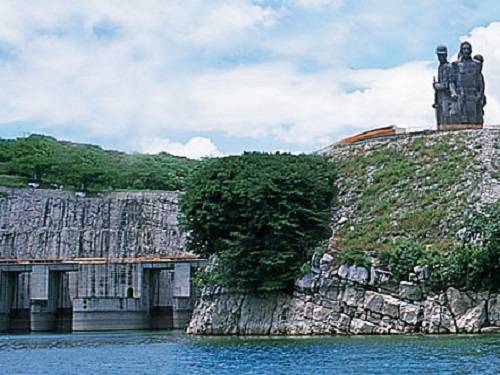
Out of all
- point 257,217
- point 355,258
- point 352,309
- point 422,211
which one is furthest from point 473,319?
point 257,217

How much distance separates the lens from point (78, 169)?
13062cm

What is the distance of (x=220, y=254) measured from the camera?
71.0m

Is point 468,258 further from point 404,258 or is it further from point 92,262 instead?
point 92,262

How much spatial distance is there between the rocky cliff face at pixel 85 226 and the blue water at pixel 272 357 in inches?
1871

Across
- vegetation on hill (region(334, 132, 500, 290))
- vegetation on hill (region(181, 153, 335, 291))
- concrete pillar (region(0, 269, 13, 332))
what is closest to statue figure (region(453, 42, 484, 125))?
vegetation on hill (region(334, 132, 500, 290))

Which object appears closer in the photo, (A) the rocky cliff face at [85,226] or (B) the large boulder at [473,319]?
(B) the large boulder at [473,319]

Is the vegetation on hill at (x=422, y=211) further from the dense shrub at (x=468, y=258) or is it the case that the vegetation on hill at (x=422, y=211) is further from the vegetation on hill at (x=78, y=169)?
the vegetation on hill at (x=78, y=169)

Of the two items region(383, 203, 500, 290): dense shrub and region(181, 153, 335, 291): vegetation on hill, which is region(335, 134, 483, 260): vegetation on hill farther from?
region(181, 153, 335, 291): vegetation on hill

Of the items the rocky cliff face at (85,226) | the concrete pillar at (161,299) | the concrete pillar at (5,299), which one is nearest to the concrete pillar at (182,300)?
the concrete pillar at (161,299)

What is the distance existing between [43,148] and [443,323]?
334 feet

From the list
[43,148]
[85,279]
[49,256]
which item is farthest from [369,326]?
[43,148]

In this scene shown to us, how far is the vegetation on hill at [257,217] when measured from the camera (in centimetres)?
6875

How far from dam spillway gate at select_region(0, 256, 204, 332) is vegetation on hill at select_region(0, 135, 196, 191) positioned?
2425 centimetres

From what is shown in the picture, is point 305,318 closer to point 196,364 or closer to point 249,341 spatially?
point 249,341
